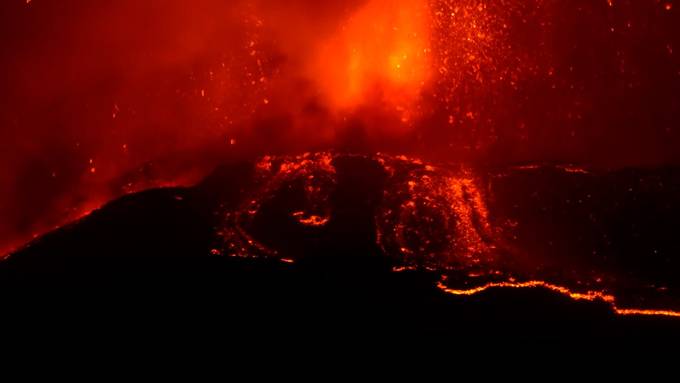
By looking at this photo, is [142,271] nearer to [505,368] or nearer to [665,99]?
[505,368]

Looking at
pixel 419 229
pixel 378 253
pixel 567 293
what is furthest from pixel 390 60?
pixel 567 293

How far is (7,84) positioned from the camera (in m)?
5.84

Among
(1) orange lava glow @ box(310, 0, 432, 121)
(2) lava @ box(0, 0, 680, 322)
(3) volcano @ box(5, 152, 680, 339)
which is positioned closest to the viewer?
(3) volcano @ box(5, 152, 680, 339)

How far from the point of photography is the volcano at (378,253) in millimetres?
3256

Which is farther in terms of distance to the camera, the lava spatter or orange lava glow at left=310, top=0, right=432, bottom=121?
orange lava glow at left=310, top=0, right=432, bottom=121

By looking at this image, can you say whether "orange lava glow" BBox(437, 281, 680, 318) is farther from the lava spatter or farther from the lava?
the lava

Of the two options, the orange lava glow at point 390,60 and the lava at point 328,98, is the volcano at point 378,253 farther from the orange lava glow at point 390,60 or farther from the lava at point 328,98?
the orange lava glow at point 390,60

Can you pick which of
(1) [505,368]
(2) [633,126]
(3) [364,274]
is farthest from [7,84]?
(2) [633,126]

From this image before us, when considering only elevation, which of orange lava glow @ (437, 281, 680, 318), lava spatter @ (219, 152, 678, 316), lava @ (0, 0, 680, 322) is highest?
lava @ (0, 0, 680, 322)

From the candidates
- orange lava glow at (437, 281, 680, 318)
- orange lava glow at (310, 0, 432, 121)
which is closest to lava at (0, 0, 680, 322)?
orange lava glow at (310, 0, 432, 121)

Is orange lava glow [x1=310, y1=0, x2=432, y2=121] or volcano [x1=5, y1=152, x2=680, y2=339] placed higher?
orange lava glow [x1=310, y1=0, x2=432, y2=121]

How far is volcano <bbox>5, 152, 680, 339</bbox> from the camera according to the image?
326 cm

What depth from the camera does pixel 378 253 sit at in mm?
3701

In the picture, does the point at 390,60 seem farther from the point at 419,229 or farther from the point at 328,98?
the point at 419,229
